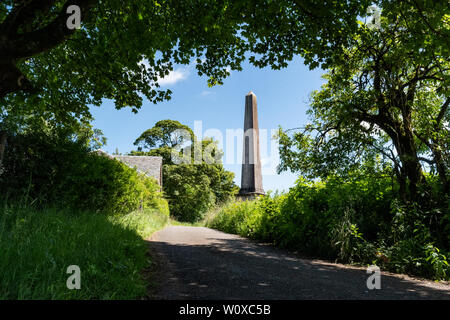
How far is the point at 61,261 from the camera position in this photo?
9.26ft

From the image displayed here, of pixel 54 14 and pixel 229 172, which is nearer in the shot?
pixel 54 14

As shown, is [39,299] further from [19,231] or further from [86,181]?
[86,181]

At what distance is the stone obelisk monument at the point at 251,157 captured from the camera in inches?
658

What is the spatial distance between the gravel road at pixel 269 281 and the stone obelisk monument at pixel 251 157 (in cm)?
1151

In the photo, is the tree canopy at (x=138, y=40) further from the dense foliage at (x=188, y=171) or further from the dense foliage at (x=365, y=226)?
the dense foliage at (x=188, y=171)

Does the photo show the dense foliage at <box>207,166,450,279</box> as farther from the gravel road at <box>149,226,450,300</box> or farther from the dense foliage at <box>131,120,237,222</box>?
the dense foliage at <box>131,120,237,222</box>

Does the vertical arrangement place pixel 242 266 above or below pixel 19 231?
below

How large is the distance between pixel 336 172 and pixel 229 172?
30711 mm

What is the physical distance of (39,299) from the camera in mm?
2100

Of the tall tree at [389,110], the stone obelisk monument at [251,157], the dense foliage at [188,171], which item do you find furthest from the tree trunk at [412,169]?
the dense foliage at [188,171]

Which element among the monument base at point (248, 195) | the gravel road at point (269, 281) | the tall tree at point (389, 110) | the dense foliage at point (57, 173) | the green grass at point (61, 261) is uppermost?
the tall tree at point (389, 110)

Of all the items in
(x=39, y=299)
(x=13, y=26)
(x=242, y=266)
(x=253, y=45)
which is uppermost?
(x=253, y=45)

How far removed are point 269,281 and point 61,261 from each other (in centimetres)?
271

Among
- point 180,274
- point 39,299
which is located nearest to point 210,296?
point 180,274
